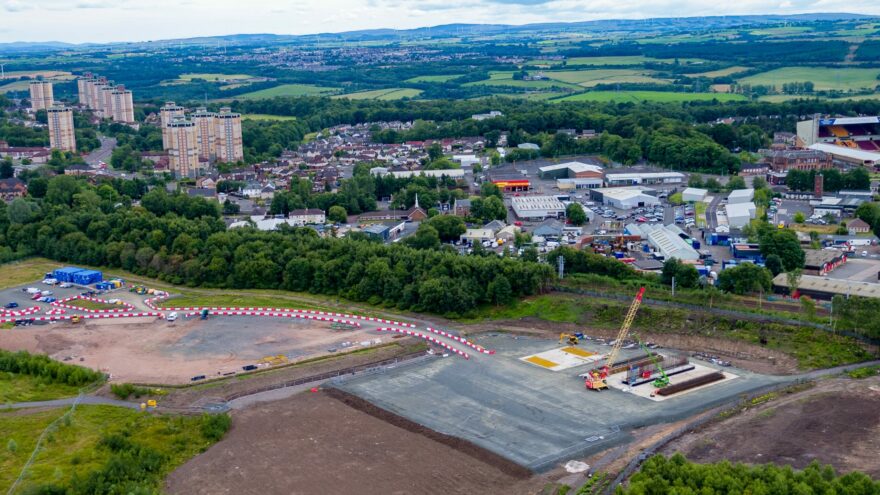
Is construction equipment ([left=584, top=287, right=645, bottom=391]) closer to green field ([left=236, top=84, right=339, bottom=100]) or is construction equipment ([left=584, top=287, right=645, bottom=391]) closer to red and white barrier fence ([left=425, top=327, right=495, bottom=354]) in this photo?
red and white barrier fence ([left=425, top=327, right=495, bottom=354])

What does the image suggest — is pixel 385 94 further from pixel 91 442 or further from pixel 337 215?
pixel 91 442

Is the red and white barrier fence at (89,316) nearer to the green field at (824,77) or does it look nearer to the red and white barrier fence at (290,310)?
the red and white barrier fence at (290,310)

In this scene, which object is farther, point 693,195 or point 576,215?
point 693,195

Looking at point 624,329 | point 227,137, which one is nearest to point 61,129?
point 227,137

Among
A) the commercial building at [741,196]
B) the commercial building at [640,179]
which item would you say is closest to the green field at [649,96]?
the commercial building at [640,179]

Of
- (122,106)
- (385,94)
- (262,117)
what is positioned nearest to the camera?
(122,106)

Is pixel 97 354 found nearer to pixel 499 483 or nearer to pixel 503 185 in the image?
pixel 499 483
